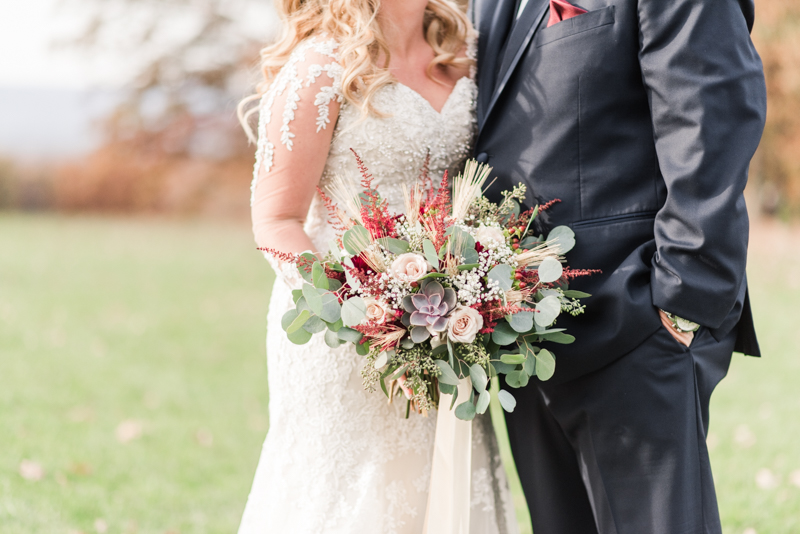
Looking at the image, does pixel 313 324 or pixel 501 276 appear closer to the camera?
pixel 501 276

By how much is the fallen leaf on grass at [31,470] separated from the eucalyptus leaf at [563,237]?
324 centimetres

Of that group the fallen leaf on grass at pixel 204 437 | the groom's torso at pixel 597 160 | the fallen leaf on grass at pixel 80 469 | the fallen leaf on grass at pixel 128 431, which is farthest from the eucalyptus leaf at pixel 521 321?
the fallen leaf on grass at pixel 128 431

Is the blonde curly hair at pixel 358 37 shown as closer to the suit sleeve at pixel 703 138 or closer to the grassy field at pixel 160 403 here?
the suit sleeve at pixel 703 138

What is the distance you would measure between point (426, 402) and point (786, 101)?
1378cm

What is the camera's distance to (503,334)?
1768mm

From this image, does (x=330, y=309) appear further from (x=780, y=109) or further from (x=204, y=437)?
(x=780, y=109)

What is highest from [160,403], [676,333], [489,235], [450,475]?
[489,235]

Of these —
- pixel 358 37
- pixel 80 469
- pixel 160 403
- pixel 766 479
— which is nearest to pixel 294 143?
pixel 358 37

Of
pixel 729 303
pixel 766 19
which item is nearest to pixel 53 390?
pixel 729 303

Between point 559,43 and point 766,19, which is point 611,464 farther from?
point 766,19

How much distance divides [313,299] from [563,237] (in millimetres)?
783

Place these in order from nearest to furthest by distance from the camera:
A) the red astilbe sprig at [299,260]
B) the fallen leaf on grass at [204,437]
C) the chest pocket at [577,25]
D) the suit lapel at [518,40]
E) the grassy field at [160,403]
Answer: the red astilbe sprig at [299,260], the chest pocket at [577,25], the suit lapel at [518,40], the grassy field at [160,403], the fallen leaf on grass at [204,437]

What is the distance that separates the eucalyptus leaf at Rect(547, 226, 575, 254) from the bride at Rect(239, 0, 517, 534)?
544mm

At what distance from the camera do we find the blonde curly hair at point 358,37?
2.24m
